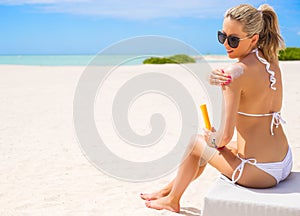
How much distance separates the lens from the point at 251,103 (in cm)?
304

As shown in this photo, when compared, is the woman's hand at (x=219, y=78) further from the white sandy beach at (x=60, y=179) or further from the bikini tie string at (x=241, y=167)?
the white sandy beach at (x=60, y=179)

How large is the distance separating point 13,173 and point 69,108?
5.06m

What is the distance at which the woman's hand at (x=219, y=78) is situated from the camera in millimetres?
2912

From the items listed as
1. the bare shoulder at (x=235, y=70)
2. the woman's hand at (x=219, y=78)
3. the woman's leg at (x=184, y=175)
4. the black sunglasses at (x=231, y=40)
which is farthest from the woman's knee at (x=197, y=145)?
the black sunglasses at (x=231, y=40)

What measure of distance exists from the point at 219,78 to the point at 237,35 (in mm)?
344

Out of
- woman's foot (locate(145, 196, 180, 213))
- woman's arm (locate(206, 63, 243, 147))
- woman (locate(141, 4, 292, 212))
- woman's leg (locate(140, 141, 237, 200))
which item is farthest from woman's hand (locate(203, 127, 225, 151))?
woman's foot (locate(145, 196, 180, 213))

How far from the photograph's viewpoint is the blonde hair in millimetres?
3010

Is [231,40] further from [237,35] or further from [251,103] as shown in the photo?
[251,103]

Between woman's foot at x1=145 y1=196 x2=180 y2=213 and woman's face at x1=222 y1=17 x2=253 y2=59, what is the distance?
4.28 feet

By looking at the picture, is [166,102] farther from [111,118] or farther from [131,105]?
[111,118]

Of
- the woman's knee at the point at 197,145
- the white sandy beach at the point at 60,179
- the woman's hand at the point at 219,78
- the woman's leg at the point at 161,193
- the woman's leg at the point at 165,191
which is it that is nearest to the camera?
the woman's hand at the point at 219,78

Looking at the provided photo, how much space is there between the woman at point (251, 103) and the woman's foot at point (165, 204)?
21.9 inches

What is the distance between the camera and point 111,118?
8.62 meters

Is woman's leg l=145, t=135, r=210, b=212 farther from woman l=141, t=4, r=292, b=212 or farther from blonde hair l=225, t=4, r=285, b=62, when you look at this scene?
blonde hair l=225, t=4, r=285, b=62
